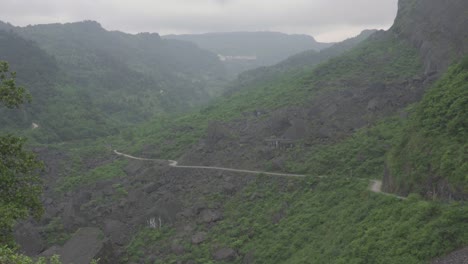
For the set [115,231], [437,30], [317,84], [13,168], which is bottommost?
[115,231]

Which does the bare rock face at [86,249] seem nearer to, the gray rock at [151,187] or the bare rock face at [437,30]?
the gray rock at [151,187]

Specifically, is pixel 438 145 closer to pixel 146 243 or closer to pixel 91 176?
pixel 146 243

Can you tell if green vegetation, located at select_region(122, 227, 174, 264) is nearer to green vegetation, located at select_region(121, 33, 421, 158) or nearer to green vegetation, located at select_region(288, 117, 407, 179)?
green vegetation, located at select_region(288, 117, 407, 179)

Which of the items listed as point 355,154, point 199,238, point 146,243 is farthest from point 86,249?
point 355,154

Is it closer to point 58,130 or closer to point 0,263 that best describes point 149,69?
point 58,130

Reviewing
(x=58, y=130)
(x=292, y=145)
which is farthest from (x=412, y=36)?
(x=58, y=130)
